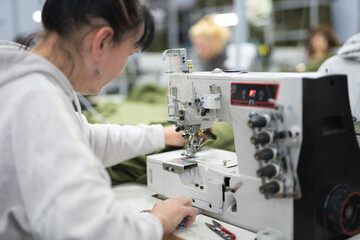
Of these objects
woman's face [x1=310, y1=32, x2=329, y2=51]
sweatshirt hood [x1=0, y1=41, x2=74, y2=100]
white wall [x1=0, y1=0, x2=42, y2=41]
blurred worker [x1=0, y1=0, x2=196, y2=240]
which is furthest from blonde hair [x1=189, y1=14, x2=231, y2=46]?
sweatshirt hood [x1=0, y1=41, x2=74, y2=100]

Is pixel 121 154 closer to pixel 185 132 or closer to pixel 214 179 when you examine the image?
pixel 185 132

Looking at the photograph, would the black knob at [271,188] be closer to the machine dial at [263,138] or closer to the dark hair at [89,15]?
the machine dial at [263,138]

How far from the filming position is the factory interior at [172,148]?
93 centimetres

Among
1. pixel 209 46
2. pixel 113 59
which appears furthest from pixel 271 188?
pixel 209 46

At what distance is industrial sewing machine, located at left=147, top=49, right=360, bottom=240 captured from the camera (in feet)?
3.76

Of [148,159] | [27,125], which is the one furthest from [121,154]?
[27,125]

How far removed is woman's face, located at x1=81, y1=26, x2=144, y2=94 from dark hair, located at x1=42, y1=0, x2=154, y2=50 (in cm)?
3

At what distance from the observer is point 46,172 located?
91 cm

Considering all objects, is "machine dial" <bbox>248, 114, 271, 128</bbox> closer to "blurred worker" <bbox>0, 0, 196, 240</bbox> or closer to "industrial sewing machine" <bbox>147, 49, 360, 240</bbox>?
"industrial sewing machine" <bbox>147, 49, 360, 240</bbox>

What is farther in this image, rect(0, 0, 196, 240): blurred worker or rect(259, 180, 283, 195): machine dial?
rect(259, 180, 283, 195): machine dial

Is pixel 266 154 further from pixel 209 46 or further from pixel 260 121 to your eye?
pixel 209 46

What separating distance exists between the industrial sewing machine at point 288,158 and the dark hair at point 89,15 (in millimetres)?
413

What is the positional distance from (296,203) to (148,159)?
0.76m

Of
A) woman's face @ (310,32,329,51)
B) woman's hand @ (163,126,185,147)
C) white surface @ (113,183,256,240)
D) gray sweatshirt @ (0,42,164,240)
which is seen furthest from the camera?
woman's face @ (310,32,329,51)
